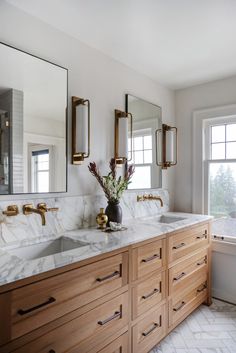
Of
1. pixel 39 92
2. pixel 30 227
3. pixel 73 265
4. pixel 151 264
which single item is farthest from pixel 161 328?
pixel 39 92

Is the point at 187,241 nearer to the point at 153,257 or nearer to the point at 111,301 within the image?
the point at 153,257

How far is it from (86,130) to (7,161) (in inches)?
25.1

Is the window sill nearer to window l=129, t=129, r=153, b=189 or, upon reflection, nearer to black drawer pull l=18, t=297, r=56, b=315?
window l=129, t=129, r=153, b=189

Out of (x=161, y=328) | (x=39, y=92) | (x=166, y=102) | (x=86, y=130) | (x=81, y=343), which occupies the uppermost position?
(x=166, y=102)

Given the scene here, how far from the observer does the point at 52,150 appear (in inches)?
72.4

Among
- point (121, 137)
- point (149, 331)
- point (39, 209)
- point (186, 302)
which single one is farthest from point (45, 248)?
point (186, 302)

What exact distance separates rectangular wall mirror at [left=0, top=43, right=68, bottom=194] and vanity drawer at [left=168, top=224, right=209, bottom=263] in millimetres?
968

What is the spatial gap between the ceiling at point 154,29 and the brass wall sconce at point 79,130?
54 cm

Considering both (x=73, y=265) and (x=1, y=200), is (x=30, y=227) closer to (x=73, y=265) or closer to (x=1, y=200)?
(x=1, y=200)

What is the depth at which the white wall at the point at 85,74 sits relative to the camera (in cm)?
166

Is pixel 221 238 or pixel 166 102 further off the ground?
pixel 166 102

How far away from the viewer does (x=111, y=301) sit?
147 cm

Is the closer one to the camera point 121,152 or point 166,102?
point 121,152

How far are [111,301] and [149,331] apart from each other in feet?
1.85
